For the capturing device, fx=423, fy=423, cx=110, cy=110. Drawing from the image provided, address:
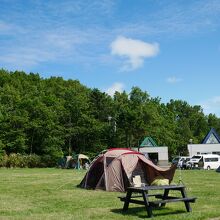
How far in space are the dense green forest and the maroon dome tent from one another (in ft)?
100

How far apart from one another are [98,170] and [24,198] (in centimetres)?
505

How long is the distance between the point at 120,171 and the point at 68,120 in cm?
4032

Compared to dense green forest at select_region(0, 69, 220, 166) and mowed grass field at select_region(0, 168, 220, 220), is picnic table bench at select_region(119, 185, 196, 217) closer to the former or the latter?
mowed grass field at select_region(0, 168, 220, 220)

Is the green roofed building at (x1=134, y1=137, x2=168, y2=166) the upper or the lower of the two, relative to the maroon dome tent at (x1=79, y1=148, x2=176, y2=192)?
upper

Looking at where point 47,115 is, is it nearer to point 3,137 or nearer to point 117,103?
point 3,137

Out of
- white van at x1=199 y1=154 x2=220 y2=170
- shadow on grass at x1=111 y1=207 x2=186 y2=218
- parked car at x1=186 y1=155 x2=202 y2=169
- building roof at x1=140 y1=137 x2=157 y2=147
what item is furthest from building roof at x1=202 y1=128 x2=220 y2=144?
shadow on grass at x1=111 y1=207 x2=186 y2=218

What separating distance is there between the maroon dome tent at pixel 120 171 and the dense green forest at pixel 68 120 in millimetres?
30614

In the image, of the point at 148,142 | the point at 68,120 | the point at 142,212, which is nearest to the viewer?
the point at 142,212

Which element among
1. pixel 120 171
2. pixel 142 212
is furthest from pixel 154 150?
pixel 142 212

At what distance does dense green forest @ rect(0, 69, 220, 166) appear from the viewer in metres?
53.0

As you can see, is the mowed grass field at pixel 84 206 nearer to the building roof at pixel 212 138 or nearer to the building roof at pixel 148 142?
the building roof at pixel 212 138

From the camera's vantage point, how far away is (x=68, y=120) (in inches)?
2340

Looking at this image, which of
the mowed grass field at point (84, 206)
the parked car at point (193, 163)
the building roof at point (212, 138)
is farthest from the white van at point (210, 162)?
the mowed grass field at point (84, 206)

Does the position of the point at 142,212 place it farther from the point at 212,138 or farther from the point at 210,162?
the point at 212,138
